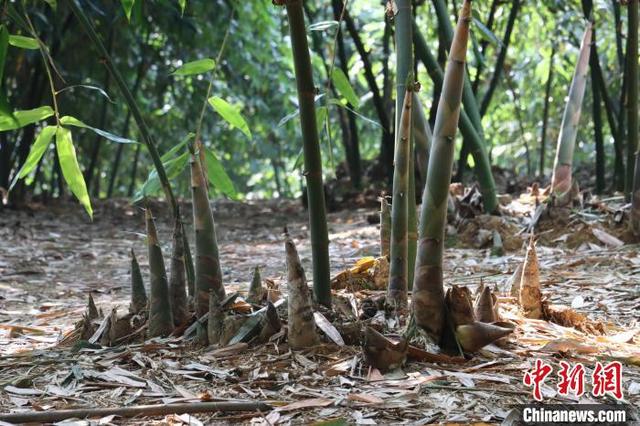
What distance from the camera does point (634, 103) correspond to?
2969 millimetres

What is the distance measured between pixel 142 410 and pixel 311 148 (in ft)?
1.76

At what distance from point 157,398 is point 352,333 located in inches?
15.1

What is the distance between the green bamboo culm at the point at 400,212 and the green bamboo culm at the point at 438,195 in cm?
11

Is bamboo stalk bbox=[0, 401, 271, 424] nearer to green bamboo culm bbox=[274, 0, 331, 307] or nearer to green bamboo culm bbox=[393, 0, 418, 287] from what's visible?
green bamboo culm bbox=[274, 0, 331, 307]

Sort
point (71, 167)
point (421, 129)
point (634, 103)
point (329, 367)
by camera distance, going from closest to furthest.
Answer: point (329, 367) < point (71, 167) < point (421, 129) < point (634, 103)

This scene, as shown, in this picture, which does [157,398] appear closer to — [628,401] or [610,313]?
[628,401]

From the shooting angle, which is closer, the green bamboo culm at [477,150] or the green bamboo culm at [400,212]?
the green bamboo culm at [400,212]

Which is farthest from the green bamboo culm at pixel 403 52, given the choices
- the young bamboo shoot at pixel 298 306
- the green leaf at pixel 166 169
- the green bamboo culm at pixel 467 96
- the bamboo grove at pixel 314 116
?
the green bamboo culm at pixel 467 96

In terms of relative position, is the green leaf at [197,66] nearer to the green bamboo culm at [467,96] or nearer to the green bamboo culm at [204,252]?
the green bamboo culm at [204,252]

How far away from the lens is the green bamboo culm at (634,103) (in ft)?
8.81

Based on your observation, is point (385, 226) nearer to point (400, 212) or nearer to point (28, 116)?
point (400, 212)

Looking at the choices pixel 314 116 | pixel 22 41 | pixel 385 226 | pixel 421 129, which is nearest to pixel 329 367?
pixel 314 116

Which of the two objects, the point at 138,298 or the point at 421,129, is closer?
the point at 138,298

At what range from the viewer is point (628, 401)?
1.13 meters
